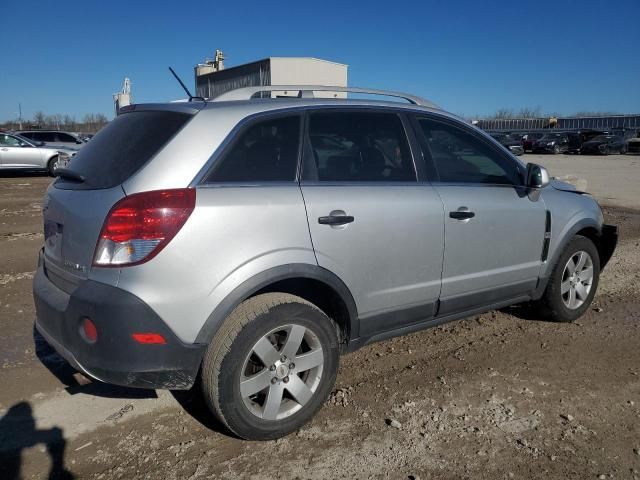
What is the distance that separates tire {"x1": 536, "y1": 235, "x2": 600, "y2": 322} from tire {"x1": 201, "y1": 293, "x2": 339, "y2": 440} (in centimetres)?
224

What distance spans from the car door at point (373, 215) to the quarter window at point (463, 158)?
0.24 metres

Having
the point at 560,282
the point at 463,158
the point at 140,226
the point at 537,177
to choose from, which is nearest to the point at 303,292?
the point at 140,226

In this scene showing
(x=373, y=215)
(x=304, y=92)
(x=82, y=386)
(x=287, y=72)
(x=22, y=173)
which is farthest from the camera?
(x=22, y=173)

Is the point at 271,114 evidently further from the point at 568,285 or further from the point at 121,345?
the point at 568,285

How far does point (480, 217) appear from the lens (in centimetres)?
355

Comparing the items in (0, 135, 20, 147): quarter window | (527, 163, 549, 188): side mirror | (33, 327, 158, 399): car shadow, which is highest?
(0, 135, 20, 147): quarter window

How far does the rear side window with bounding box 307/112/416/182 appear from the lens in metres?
3.06

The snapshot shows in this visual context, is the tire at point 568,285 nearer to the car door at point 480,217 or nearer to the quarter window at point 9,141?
the car door at point 480,217

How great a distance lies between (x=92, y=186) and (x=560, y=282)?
11.8 ft

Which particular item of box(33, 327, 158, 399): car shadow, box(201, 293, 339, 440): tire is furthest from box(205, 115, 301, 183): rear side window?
box(33, 327, 158, 399): car shadow

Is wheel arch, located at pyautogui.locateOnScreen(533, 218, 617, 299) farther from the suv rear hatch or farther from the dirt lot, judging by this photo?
the suv rear hatch

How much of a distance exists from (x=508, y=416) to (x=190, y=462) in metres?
1.82

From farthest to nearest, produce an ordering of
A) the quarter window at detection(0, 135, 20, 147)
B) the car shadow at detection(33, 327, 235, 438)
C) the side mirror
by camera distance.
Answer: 1. the quarter window at detection(0, 135, 20, 147)
2. the side mirror
3. the car shadow at detection(33, 327, 235, 438)

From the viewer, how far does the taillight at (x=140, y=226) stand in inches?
94.8
